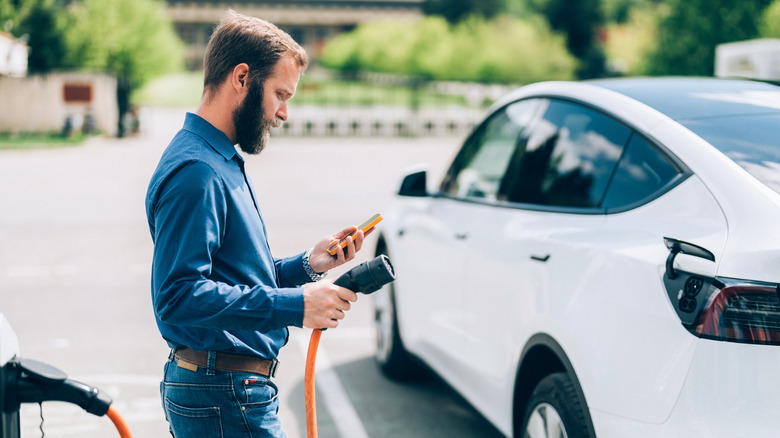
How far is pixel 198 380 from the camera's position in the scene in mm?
2303

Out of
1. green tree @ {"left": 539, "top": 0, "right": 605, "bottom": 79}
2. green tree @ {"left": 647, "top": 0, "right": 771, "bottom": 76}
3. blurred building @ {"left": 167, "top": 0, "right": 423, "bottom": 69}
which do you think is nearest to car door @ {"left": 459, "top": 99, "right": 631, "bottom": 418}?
green tree @ {"left": 647, "top": 0, "right": 771, "bottom": 76}

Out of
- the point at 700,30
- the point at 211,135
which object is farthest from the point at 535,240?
the point at 700,30

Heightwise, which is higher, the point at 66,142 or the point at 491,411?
the point at 491,411

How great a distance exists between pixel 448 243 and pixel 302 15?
9942 centimetres

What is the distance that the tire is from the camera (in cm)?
522

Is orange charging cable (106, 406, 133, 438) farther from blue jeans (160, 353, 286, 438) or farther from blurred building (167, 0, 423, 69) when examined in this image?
blurred building (167, 0, 423, 69)

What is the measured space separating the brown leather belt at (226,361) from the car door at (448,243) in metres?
1.77

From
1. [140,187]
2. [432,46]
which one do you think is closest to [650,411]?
[140,187]

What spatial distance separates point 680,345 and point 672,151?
2.47ft

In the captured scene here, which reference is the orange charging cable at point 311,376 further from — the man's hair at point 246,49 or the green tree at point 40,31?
the green tree at point 40,31

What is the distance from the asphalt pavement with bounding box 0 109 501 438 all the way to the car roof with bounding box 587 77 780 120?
204cm

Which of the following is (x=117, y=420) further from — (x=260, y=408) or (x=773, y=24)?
(x=773, y=24)

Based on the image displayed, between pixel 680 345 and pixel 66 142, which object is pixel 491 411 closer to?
pixel 680 345

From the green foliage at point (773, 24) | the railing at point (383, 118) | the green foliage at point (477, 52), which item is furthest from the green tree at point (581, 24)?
the green foliage at point (773, 24)
